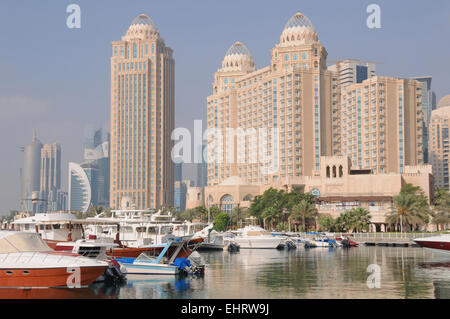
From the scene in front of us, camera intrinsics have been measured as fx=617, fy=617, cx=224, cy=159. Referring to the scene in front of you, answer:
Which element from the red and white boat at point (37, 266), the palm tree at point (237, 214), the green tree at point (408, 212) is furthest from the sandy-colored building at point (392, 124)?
the red and white boat at point (37, 266)

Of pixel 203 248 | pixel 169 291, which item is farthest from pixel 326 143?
pixel 169 291

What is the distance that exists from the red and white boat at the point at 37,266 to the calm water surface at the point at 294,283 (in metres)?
1.34

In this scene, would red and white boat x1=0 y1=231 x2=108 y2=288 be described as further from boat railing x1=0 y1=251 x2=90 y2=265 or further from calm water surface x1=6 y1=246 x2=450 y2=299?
calm water surface x1=6 y1=246 x2=450 y2=299

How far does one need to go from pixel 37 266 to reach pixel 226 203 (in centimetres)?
15147

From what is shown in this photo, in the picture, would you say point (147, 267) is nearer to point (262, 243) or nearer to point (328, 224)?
point (262, 243)

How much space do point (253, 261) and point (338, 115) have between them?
12765cm

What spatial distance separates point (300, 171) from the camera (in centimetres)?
19112

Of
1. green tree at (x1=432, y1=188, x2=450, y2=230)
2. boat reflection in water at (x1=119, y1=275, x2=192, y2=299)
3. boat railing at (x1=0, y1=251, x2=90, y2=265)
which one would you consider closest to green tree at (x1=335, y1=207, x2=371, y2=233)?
green tree at (x1=432, y1=188, x2=450, y2=230)

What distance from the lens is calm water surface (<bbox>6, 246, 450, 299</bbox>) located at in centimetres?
4575

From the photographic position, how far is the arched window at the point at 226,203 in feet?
634

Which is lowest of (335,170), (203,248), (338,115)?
(203,248)

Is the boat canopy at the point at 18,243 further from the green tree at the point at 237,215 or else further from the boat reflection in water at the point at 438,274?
the green tree at the point at 237,215
